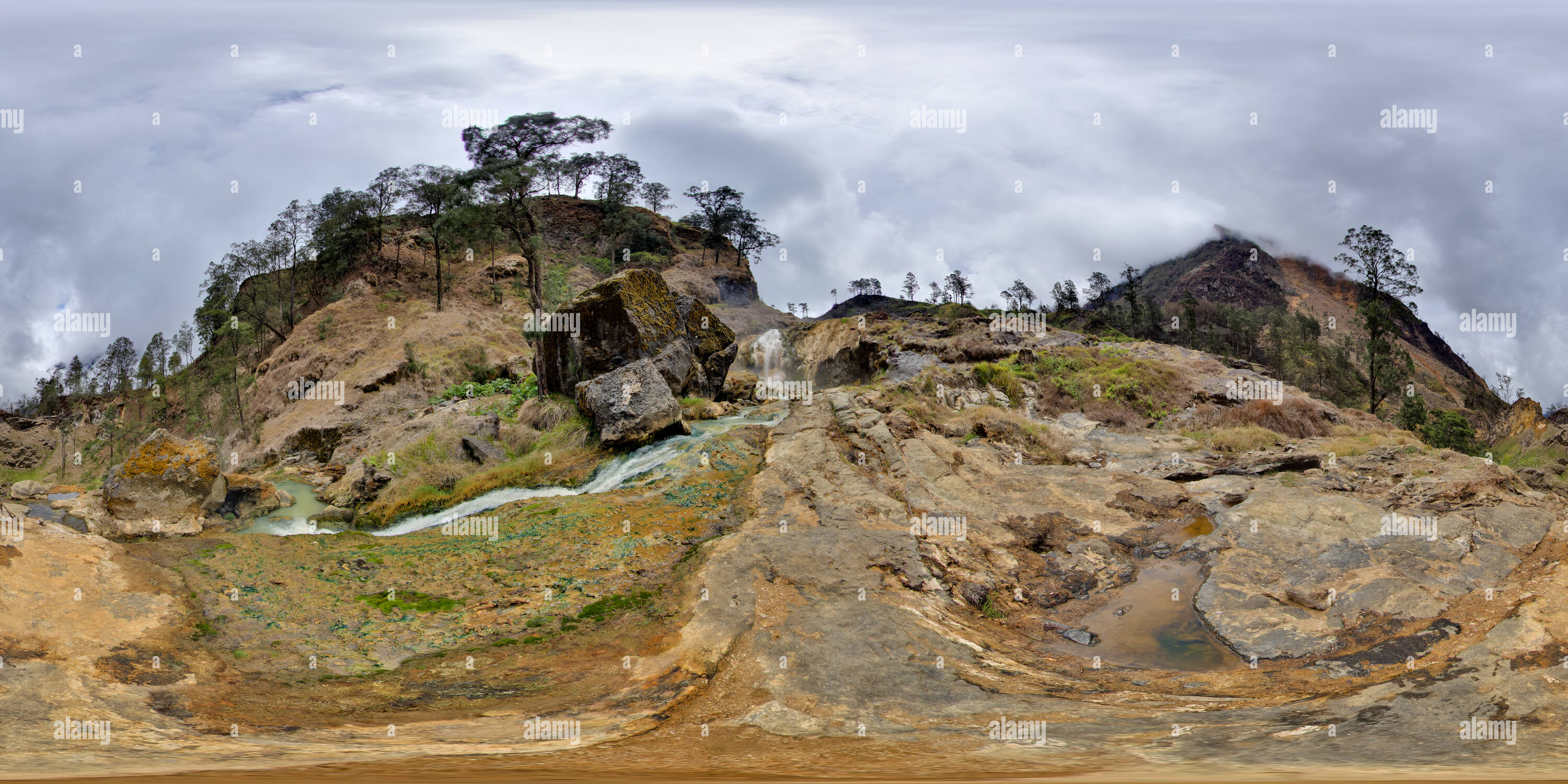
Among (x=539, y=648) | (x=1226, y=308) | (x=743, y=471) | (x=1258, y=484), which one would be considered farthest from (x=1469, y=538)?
(x=1226, y=308)

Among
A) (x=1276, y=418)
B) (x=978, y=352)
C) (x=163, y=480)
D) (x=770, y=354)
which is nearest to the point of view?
(x=163, y=480)

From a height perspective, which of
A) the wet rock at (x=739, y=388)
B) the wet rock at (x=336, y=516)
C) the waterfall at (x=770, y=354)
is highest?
the waterfall at (x=770, y=354)

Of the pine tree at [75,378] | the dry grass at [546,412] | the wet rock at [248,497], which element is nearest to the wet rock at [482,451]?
the dry grass at [546,412]

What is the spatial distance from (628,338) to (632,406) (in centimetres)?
602

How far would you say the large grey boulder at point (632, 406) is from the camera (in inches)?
811

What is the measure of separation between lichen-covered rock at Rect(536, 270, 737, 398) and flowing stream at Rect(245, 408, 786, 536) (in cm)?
517

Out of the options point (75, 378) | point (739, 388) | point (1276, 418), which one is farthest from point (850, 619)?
point (75, 378)

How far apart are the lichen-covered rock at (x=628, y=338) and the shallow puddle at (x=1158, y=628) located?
16524 mm

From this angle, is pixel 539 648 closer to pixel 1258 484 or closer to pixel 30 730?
pixel 30 730

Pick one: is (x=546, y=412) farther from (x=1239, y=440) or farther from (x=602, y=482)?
(x=1239, y=440)

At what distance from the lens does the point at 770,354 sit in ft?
158

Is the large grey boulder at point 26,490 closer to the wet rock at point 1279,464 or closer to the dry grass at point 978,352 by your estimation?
the wet rock at point 1279,464

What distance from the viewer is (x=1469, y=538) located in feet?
38.4

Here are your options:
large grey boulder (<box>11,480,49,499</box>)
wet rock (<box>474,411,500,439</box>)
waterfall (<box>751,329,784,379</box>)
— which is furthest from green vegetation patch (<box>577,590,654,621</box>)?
waterfall (<box>751,329,784,379</box>)
